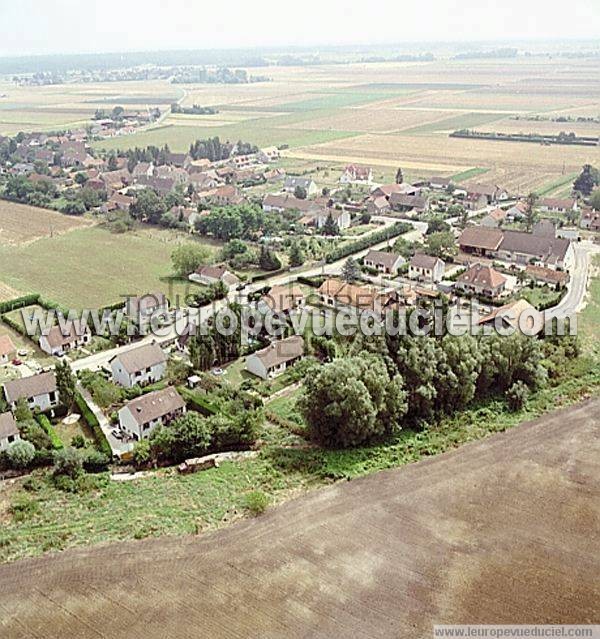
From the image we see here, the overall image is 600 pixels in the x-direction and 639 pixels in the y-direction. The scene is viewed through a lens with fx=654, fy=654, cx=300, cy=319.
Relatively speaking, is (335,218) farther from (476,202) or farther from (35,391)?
(35,391)

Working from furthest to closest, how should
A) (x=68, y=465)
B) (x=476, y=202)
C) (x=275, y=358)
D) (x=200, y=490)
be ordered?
(x=476, y=202), (x=275, y=358), (x=68, y=465), (x=200, y=490)

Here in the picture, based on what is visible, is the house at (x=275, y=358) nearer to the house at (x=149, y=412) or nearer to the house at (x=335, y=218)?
the house at (x=149, y=412)

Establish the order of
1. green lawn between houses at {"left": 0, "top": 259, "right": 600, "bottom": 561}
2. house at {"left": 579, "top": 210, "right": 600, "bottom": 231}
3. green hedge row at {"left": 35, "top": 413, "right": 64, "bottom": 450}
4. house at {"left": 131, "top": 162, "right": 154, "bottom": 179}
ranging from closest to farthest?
1. green lawn between houses at {"left": 0, "top": 259, "right": 600, "bottom": 561}
2. green hedge row at {"left": 35, "top": 413, "right": 64, "bottom": 450}
3. house at {"left": 579, "top": 210, "right": 600, "bottom": 231}
4. house at {"left": 131, "top": 162, "right": 154, "bottom": 179}

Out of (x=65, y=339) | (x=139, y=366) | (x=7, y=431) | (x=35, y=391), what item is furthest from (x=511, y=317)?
(x=7, y=431)

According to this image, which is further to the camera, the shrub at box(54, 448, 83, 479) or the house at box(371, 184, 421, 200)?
the house at box(371, 184, 421, 200)

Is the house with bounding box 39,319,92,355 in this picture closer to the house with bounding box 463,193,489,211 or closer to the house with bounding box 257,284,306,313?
the house with bounding box 257,284,306,313

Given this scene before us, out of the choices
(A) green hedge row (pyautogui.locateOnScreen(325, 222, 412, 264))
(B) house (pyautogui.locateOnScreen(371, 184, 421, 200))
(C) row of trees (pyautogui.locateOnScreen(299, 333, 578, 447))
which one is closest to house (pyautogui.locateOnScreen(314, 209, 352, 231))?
(A) green hedge row (pyautogui.locateOnScreen(325, 222, 412, 264))

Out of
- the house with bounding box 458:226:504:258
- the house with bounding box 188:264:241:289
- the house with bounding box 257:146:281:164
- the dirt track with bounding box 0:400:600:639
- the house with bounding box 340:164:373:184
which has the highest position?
the house with bounding box 257:146:281:164
